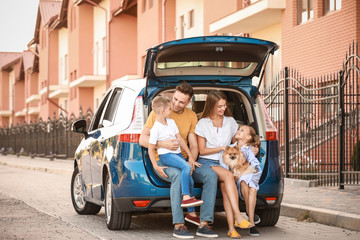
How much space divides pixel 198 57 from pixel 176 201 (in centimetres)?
180

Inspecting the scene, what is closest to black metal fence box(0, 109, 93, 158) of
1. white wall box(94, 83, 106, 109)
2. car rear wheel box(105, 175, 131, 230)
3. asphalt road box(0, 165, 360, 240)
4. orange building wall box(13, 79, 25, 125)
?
white wall box(94, 83, 106, 109)

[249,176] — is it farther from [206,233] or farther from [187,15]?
[187,15]

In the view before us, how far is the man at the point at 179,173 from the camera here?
27.0 feet

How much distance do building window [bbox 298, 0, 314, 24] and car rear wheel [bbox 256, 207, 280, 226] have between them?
1438cm

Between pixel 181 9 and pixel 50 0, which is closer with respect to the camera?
pixel 181 9

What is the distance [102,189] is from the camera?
9344mm

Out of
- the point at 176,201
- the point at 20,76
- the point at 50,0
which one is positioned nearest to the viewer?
the point at 176,201

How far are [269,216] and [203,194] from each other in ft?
4.58

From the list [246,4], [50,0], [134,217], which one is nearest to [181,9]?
[246,4]

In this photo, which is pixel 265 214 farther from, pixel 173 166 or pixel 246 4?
pixel 246 4

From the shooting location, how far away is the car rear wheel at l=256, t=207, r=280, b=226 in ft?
30.6

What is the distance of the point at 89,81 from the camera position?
1864 inches

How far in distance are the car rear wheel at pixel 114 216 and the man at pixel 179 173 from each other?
762 mm

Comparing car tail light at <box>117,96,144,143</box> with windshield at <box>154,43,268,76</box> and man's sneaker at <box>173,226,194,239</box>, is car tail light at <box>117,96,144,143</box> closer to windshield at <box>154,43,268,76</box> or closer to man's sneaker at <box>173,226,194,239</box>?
windshield at <box>154,43,268,76</box>
